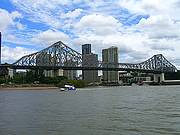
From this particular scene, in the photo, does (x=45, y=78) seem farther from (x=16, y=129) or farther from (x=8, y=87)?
(x=16, y=129)

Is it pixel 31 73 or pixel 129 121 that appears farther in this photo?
pixel 31 73

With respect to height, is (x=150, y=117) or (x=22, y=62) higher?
(x=22, y=62)

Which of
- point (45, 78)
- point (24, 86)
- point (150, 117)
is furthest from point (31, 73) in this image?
point (150, 117)

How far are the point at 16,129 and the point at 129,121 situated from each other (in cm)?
889

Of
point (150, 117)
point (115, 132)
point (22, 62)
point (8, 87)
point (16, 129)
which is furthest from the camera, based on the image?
point (22, 62)

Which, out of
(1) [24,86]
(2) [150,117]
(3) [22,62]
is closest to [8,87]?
(1) [24,86]

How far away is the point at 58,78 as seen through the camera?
172750 millimetres

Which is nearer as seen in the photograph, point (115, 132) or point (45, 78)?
point (115, 132)

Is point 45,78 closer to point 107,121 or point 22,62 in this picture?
point 22,62

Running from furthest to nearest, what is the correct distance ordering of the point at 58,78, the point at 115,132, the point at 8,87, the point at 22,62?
the point at 22,62
the point at 58,78
the point at 8,87
the point at 115,132

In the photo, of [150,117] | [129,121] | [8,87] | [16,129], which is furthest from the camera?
[8,87]

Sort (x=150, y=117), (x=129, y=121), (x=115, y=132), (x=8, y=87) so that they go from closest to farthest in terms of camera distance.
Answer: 1. (x=115, y=132)
2. (x=129, y=121)
3. (x=150, y=117)
4. (x=8, y=87)

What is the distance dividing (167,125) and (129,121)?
3.63 meters

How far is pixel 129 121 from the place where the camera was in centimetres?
2983
